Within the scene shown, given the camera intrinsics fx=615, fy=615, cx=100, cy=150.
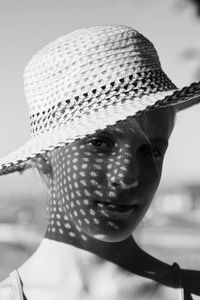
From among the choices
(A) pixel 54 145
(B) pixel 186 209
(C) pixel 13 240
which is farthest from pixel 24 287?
(B) pixel 186 209

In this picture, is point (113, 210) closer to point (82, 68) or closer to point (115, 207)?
point (115, 207)

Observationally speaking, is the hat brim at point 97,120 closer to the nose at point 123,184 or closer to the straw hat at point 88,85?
the straw hat at point 88,85

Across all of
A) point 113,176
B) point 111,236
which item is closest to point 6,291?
point 111,236

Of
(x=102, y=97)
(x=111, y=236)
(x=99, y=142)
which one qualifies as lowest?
(x=111, y=236)

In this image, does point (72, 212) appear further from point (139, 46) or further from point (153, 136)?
point (139, 46)

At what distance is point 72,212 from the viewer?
1.84 metres

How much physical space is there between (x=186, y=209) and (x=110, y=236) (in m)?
7.64

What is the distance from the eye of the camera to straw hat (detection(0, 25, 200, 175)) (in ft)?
5.89

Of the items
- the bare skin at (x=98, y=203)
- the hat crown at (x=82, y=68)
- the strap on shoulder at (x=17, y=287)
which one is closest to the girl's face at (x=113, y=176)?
the bare skin at (x=98, y=203)

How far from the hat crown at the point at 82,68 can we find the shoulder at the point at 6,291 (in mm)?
490

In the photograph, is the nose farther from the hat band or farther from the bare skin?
the hat band

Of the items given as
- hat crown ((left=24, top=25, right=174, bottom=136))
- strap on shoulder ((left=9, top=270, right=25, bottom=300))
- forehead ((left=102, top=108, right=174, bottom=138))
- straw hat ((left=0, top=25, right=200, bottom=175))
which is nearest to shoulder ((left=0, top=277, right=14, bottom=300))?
strap on shoulder ((left=9, top=270, right=25, bottom=300))

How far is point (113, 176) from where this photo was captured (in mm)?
1748

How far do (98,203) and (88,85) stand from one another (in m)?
0.37
